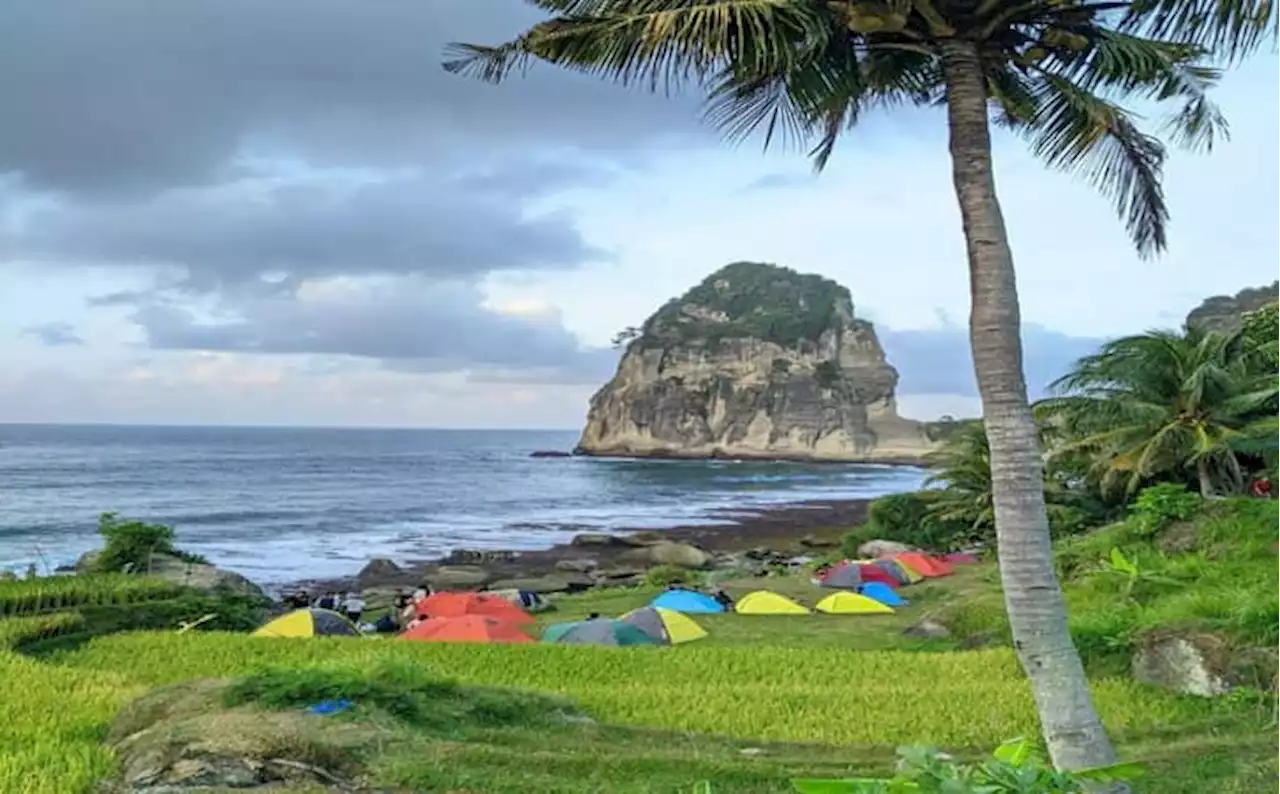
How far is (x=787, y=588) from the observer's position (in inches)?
974

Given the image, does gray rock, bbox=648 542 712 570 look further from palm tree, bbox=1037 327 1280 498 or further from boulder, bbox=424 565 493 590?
palm tree, bbox=1037 327 1280 498

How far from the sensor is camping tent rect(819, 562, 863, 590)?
2355 cm

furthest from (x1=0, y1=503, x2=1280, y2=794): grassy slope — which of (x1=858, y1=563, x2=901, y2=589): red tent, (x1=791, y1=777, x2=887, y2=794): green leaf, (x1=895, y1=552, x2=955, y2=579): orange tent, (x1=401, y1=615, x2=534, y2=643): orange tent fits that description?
(x1=895, y1=552, x2=955, y2=579): orange tent

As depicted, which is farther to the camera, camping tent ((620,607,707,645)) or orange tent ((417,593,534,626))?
orange tent ((417,593,534,626))

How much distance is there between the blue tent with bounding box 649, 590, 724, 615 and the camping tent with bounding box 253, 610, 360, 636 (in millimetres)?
5831

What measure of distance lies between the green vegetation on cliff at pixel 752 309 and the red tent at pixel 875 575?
318 feet

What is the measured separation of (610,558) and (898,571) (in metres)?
16.5

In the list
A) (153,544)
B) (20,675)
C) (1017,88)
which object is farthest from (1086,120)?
(153,544)

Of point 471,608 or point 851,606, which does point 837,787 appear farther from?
point 851,606

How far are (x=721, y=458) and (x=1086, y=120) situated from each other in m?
109

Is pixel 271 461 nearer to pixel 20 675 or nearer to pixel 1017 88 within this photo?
pixel 20 675

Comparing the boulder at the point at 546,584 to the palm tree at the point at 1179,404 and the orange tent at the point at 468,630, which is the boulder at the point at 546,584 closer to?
the orange tent at the point at 468,630

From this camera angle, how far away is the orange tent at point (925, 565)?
25.5 metres

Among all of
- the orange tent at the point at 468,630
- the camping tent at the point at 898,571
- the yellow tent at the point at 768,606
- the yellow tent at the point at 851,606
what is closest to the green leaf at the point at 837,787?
the orange tent at the point at 468,630
